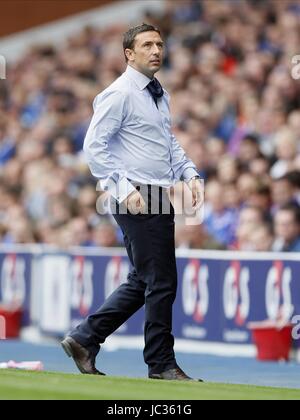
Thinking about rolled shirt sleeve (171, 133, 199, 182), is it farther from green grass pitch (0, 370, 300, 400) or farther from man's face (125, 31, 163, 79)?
green grass pitch (0, 370, 300, 400)

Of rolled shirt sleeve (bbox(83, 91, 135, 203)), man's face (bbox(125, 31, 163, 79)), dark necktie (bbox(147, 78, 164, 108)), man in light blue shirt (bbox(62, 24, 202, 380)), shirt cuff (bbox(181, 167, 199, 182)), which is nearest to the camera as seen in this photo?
rolled shirt sleeve (bbox(83, 91, 135, 203))

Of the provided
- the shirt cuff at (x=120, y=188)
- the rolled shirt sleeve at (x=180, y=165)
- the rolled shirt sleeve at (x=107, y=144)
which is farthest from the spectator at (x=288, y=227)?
the shirt cuff at (x=120, y=188)

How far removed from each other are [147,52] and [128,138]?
1.94 ft

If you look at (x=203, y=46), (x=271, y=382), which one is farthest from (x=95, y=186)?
(x=271, y=382)

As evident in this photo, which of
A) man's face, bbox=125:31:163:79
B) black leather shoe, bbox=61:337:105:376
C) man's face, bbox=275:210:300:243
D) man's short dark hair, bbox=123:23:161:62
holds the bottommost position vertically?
black leather shoe, bbox=61:337:105:376

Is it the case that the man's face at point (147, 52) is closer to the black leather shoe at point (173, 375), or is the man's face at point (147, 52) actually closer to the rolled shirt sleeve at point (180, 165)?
the rolled shirt sleeve at point (180, 165)

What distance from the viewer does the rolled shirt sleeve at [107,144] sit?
29.8 feet

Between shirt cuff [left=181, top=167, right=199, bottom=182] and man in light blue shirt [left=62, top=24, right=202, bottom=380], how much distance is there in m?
0.01

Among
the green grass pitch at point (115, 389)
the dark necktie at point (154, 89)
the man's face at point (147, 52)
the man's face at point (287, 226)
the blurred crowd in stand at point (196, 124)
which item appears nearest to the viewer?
the green grass pitch at point (115, 389)

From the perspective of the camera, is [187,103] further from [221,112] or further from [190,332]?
[190,332]

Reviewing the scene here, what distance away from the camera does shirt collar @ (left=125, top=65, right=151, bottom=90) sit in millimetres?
9359

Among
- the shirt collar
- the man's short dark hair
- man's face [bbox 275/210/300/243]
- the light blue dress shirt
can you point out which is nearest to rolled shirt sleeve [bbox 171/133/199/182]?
the light blue dress shirt

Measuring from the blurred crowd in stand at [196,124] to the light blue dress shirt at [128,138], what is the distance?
4.60 meters
